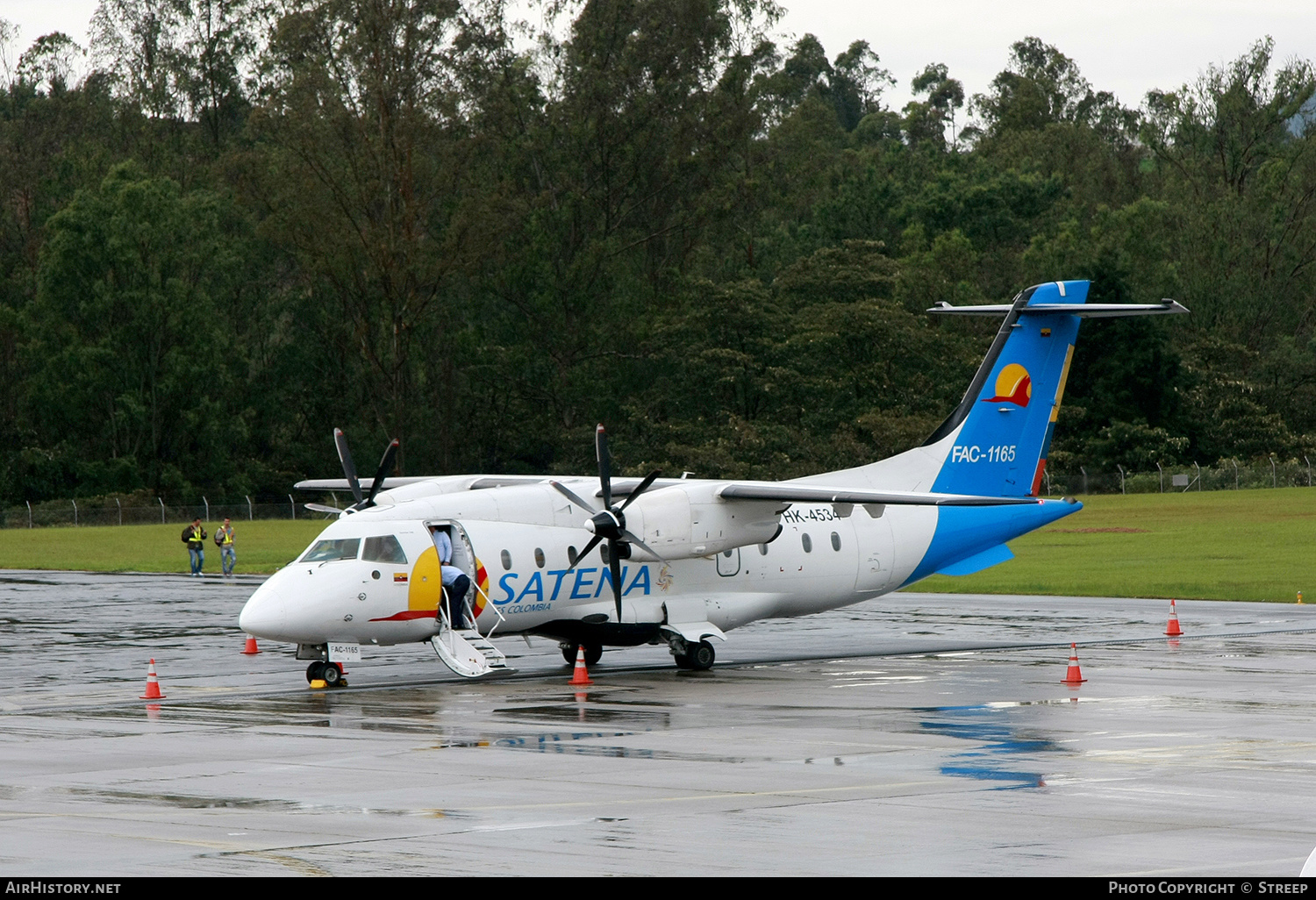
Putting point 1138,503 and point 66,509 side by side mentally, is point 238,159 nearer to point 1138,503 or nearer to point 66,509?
point 66,509

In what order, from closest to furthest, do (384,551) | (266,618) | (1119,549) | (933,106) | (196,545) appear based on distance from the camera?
(266,618) → (384,551) → (196,545) → (1119,549) → (933,106)

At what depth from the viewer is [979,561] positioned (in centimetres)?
2588

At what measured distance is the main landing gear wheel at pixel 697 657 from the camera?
2319 centimetres

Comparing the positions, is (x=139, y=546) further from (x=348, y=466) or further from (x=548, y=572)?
(x=548, y=572)

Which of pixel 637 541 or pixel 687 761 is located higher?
pixel 637 541

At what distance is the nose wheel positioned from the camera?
21297mm

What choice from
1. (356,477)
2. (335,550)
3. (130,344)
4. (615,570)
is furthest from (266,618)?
(130,344)

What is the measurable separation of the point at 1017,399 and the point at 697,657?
7.58m

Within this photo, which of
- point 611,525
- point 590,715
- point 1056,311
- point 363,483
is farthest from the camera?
point 363,483

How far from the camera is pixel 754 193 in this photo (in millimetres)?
84750

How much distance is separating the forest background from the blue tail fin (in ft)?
137

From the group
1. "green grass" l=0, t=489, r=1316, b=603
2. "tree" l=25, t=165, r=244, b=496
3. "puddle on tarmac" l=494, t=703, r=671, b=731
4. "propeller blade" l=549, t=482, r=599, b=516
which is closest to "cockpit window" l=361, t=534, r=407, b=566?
"propeller blade" l=549, t=482, r=599, b=516

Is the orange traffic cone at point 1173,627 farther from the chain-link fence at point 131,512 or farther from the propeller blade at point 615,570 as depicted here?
the chain-link fence at point 131,512

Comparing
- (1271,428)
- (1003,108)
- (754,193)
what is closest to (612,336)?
(754,193)
